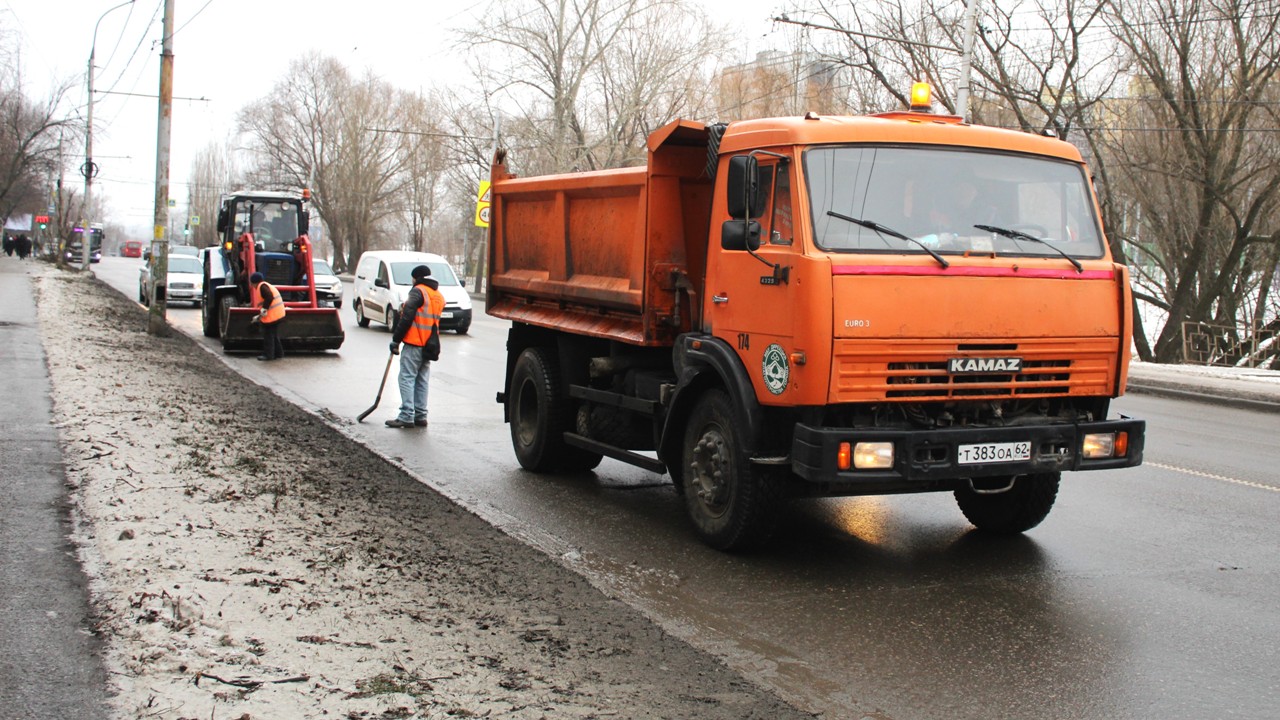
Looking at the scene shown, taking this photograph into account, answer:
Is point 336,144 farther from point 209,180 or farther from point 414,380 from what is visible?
point 414,380

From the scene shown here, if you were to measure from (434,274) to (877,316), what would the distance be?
2127 centimetres

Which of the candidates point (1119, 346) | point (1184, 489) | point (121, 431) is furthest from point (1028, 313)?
point (121, 431)

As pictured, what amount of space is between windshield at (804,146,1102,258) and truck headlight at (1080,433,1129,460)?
1.00 m

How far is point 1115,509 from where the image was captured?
8305 mm

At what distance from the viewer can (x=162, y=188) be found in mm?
21812

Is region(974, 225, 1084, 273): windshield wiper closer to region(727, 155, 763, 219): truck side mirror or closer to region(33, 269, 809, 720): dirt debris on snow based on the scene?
region(727, 155, 763, 219): truck side mirror

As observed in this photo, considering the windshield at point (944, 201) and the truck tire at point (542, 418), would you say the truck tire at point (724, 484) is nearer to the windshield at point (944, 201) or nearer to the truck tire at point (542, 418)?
the windshield at point (944, 201)

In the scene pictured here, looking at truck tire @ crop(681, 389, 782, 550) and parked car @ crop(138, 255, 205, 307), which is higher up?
parked car @ crop(138, 255, 205, 307)

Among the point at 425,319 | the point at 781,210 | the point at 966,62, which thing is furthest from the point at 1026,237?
the point at 966,62

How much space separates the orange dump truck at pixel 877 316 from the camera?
6.05 m

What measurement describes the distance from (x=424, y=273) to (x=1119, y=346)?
7322 mm

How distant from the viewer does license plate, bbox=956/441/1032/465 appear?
6.11 m

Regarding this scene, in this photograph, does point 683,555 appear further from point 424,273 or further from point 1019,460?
point 424,273

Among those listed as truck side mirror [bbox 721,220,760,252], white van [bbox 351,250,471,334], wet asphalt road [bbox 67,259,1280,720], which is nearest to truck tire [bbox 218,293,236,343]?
white van [bbox 351,250,471,334]
